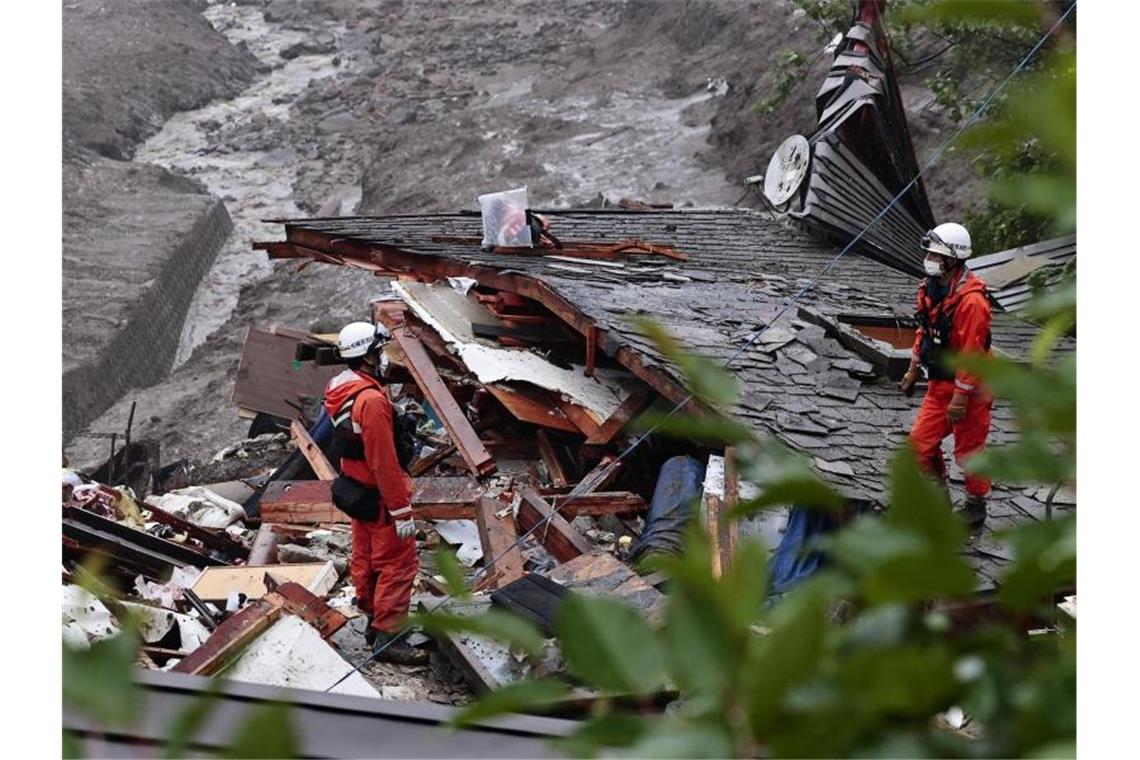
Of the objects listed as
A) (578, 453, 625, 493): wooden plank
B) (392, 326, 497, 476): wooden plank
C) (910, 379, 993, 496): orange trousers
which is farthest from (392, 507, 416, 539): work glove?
(910, 379, 993, 496): orange trousers

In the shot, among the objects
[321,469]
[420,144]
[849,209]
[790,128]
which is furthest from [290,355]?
[420,144]

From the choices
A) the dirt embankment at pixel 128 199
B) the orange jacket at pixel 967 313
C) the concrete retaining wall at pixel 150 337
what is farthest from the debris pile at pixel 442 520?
the dirt embankment at pixel 128 199

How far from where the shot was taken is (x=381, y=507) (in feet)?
21.2

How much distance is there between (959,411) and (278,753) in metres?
5.33

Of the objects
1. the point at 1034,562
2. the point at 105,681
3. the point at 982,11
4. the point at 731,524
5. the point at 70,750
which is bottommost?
the point at 731,524

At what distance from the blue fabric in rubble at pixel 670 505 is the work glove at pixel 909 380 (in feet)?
4.23

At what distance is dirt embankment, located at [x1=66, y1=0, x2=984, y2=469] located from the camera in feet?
72.9

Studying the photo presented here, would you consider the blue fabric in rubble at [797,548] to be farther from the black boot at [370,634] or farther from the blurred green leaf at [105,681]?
the blurred green leaf at [105,681]

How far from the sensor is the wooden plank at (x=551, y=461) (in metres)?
8.48

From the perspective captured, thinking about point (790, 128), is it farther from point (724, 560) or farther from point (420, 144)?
point (724, 560)

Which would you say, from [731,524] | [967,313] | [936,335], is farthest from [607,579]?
[967,313]

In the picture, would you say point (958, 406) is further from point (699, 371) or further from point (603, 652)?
Result: point (603, 652)

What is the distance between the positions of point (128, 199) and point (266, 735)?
27.7m

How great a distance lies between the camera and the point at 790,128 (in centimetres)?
2480
